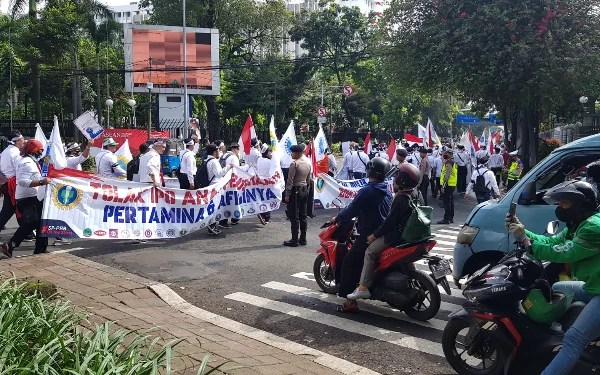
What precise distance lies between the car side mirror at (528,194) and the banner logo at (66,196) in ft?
21.8

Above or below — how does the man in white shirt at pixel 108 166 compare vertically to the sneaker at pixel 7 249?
above

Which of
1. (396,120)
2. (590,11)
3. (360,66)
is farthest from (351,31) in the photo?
(590,11)

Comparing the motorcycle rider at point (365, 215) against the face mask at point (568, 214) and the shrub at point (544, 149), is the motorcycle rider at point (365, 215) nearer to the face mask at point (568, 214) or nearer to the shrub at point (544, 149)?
the face mask at point (568, 214)

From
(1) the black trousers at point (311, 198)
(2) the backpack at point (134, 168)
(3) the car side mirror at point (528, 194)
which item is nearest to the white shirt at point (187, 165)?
(2) the backpack at point (134, 168)

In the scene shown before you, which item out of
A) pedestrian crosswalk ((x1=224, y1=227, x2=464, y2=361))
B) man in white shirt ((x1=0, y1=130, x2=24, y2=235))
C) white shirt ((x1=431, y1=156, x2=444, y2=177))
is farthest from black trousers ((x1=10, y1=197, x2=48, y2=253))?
white shirt ((x1=431, y1=156, x2=444, y2=177))

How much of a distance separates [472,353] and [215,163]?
8446mm

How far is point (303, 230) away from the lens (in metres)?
11.5

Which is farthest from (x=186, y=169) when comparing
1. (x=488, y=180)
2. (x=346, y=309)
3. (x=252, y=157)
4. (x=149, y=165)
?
(x=346, y=309)

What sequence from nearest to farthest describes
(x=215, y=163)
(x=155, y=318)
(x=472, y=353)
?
1. (x=472, y=353)
2. (x=155, y=318)
3. (x=215, y=163)

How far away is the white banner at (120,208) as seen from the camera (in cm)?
991

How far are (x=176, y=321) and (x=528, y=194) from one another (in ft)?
12.7

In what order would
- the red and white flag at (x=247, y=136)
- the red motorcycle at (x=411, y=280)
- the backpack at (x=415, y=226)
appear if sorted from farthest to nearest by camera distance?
1. the red and white flag at (x=247, y=136)
2. the backpack at (x=415, y=226)
3. the red motorcycle at (x=411, y=280)

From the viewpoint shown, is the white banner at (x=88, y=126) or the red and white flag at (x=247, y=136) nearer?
the red and white flag at (x=247, y=136)

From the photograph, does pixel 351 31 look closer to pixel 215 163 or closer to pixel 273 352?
pixel 215 163
